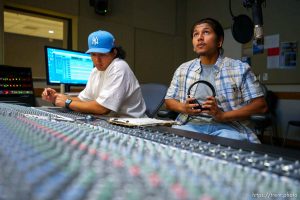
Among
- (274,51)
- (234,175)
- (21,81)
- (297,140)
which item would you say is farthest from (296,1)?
(234,175)

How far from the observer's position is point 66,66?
231 cm

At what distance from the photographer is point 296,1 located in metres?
3.87

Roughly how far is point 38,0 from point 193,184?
373 centimetres

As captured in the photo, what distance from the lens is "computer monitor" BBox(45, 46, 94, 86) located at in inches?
88.1

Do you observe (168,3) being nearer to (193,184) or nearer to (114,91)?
(114,91)

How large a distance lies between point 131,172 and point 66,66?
214cm

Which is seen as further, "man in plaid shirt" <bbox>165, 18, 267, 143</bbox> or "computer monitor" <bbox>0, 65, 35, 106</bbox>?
"computer monitor" <bbox>0, 65, 35, 106</bbox>

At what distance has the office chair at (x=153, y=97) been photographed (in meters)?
2.08

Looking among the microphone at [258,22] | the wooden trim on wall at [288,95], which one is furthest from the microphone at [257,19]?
the wooden trim on wall at [288,95]

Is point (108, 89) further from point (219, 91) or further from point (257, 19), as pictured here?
point (257, 19)

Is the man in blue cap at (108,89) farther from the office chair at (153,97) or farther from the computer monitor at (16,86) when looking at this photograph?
the computer monitor at (16,86)

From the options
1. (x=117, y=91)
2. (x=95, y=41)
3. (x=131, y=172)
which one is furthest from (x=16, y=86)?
(x=131, y=172)

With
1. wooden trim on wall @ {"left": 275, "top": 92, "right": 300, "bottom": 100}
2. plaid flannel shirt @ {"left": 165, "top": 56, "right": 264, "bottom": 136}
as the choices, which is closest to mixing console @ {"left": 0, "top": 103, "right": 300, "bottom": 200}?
plaid flannel shirt @ {"left": 165, "top": 56, "right": 264, "bottom": 136}

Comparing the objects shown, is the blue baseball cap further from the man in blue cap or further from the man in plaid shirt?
the man in plaid shirt
